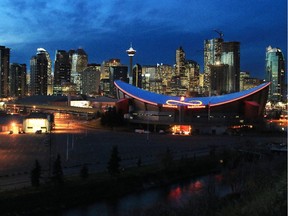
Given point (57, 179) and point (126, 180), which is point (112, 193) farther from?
point (57, 179)

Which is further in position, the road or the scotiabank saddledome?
the scotiabank saddledome

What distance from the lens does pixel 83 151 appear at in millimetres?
23078

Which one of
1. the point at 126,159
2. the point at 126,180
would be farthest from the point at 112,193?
the point at 126,159

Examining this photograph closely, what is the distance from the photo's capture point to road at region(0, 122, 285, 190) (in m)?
17.3

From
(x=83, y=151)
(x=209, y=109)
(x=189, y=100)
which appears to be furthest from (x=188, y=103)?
(x=83, y=151)

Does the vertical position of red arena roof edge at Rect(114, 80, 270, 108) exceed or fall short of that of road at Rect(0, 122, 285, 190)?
it exceeds it

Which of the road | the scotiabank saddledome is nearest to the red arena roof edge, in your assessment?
the scotiabank saddledome

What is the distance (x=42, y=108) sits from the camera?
208ft

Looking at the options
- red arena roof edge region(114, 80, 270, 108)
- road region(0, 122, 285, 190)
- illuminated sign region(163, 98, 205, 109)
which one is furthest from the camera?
red arena roof edge region(114, 80, 270, 108)

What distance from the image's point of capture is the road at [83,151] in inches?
682

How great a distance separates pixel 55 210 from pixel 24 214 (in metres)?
1.07

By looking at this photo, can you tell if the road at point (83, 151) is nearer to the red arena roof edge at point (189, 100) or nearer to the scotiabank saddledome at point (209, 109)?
the scotiabank saddledome at point (209, 109)

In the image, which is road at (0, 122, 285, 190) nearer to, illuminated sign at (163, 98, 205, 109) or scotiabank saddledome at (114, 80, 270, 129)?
scotiabank saddledome at (114, 80, 270, 129)

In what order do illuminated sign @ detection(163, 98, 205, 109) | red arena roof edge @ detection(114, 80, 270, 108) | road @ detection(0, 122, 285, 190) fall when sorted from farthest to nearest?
red arena roof edge @ detection(114, 80, 270, 108), illuminated sign @ detection(163, 98, 205, 109), road @ detection(0, 122, 285, 190)
